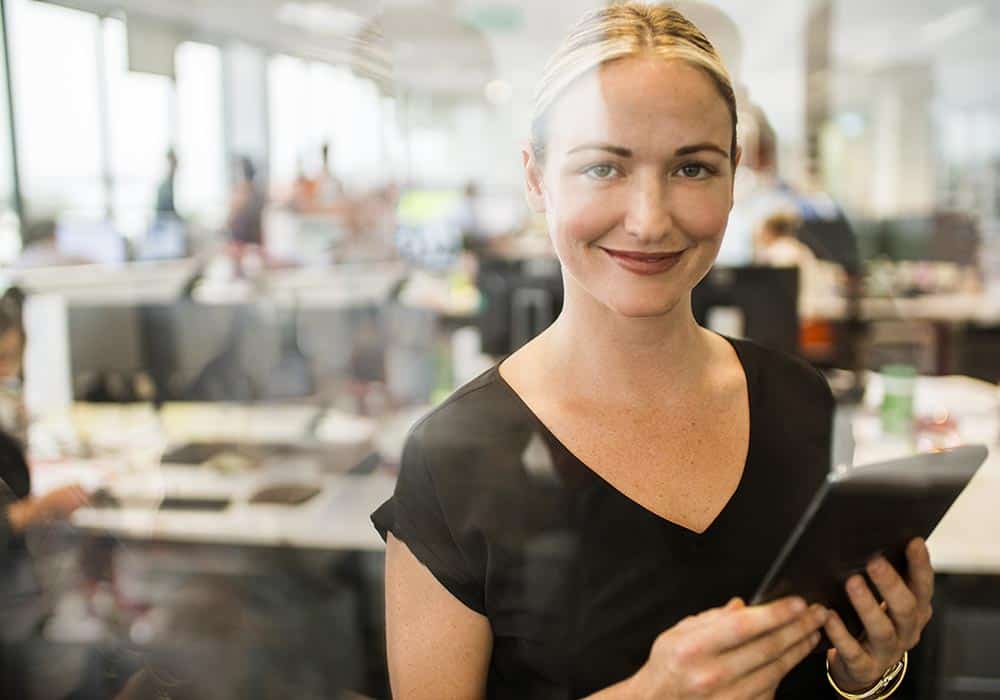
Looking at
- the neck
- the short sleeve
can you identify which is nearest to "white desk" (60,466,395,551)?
the short sleeve

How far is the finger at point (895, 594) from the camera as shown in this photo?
0.74 m

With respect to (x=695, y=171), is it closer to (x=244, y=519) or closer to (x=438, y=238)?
(x=244, y=519)

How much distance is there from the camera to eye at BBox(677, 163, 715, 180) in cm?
71

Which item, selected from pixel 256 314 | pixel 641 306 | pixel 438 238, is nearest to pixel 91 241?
pixel 256 314

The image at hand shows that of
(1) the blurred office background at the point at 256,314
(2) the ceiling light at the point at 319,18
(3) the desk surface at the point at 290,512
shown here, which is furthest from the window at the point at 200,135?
(3) the desk surface at the point at 290,512

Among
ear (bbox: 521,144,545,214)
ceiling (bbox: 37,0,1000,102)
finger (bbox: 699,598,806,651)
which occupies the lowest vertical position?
finger (bbox: 699,598,806,651)

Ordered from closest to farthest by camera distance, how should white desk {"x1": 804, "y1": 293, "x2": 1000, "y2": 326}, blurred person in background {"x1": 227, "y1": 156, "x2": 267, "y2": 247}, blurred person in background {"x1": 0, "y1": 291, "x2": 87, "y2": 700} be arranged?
blurred person in background {"x1": 0, "y1": 291, "x2": 87, "y2": 700} < blurred person in background {"x1": 227, "y1": 156, "x2": 267, "y2": 247} < white desk {"x1": 804, "y1": 293, "x2": 1000, "y2": 326}

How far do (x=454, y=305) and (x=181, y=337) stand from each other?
1.06 m

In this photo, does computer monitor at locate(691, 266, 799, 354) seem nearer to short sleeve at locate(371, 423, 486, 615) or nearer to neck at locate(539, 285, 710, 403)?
neck at locate(539, 285, 710, 403)

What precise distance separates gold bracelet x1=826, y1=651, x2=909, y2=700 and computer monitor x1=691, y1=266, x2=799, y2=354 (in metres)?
0.44

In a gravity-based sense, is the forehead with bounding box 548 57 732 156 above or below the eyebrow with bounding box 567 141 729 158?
above

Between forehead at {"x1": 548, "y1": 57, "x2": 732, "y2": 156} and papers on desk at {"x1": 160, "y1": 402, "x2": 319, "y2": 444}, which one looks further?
papers on desk at {"x1": 160, "y1": 402, "x2": 319, "y2": 444}

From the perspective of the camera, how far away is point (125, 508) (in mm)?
1507

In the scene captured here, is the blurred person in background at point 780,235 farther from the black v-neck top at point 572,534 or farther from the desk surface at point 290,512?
the black v-neck top at point 572,534
